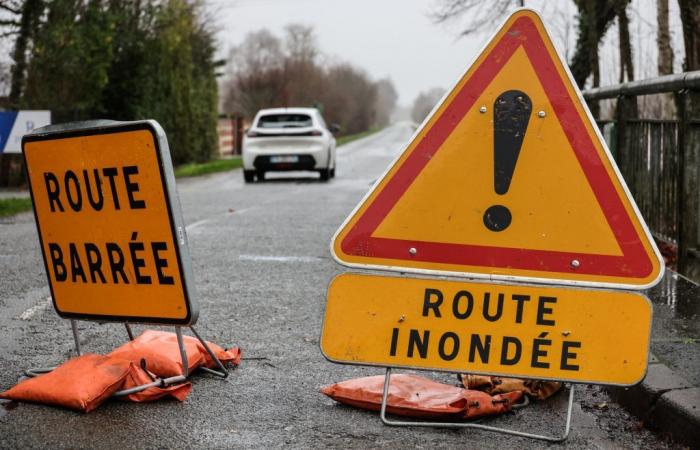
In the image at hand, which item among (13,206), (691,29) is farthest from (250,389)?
(13,206)

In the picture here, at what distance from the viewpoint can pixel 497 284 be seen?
13.3 ft

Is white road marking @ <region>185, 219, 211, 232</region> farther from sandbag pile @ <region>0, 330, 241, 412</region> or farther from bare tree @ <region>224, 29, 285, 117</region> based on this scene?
bare tree @ <region>224, 29, 285, 117</region>

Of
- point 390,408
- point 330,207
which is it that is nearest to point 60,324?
point 390,408

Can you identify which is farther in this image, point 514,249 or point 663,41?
point 663,41

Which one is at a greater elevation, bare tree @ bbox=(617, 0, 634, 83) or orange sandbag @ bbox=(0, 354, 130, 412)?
bare tree @ bbox=(617, 0, 634, 83)

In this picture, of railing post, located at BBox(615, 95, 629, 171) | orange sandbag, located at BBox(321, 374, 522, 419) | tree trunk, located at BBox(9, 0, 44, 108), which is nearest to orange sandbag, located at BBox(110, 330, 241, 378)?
orange sandbag, located at BBox(321, 374, 522, 419)

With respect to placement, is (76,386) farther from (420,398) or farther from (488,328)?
(488,328)

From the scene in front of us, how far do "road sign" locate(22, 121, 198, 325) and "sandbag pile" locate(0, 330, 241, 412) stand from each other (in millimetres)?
210

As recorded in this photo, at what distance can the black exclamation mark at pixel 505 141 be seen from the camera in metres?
4.04

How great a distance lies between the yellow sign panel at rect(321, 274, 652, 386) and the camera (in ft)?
13.1

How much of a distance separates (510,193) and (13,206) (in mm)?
12557

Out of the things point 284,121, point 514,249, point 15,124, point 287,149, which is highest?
point 514,249

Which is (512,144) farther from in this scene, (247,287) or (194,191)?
(194,191)

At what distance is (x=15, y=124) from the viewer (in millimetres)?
18359
